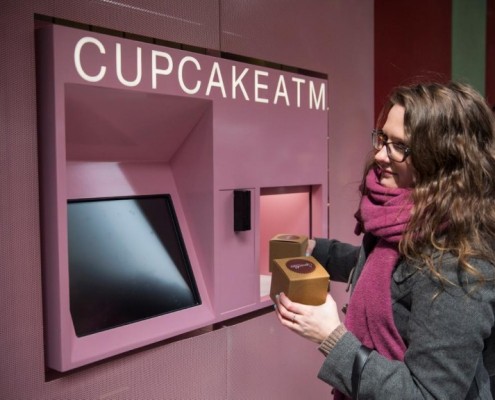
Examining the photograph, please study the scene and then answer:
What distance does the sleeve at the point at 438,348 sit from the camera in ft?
4.00

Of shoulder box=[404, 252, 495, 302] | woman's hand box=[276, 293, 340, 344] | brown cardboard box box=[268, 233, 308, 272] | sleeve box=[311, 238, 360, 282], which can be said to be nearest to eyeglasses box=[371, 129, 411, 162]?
shoulder box=[404, 252, 495, 302]

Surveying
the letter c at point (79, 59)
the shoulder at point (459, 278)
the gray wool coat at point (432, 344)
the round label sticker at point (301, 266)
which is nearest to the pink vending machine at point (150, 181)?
the letter c at point (79, 59)

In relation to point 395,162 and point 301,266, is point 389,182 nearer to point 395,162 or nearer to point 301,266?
point 395,162

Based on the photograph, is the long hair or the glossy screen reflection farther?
the glossy screen reflection

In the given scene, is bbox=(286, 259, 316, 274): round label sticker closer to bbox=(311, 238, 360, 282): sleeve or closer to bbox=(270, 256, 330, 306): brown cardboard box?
bbox=(270, 256, 330, 306): brown cardboard box

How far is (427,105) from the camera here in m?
1.41

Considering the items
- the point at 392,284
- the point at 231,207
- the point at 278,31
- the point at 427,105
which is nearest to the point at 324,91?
the point at 278,31

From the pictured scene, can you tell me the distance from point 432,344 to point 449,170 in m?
0.47

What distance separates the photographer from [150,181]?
2.01 m

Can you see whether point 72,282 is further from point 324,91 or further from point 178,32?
point 324,91

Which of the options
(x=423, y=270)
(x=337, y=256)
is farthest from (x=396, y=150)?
(x=337, y=256)

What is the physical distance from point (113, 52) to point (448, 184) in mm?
1082

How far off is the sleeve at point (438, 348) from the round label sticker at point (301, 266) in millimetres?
325

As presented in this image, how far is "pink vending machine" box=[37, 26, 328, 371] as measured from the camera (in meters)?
1.56
